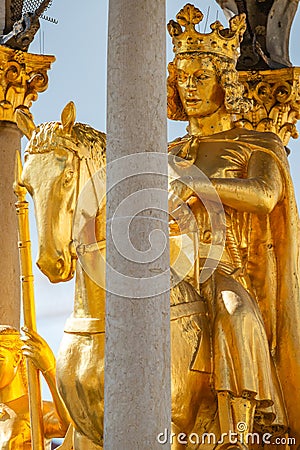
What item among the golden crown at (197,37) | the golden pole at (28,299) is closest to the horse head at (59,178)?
the golden pole at (28,299)

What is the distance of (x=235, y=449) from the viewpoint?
892cm

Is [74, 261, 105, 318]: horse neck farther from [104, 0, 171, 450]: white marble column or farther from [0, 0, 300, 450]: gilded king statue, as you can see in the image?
[104, 0, 171, 450]: white marble column

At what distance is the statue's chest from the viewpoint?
33.0ft

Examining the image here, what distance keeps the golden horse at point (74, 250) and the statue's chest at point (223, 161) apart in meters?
1.47

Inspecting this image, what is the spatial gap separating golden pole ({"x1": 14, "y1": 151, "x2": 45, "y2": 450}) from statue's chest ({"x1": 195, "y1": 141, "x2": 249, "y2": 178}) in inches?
49.7

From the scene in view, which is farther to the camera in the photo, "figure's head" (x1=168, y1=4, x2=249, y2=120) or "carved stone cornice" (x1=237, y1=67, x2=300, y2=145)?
"carved stone cornice" (x1=237, y1=67, x2=300, y2=145)

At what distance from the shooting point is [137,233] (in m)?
8.06

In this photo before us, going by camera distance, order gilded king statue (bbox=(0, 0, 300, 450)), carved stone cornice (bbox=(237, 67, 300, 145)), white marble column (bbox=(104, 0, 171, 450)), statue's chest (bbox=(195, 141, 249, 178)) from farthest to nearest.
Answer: carved stone cornice (bbox=(237, 67, 300, 145)), statue's chest (bbox=(195, 141, 249, 178)), gilded king statue (bbox=(0, 0, 300, 450)), white marble column (bbox=(104, 0, 171, 450))

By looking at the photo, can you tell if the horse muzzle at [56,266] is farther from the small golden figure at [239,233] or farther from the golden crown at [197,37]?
the golden crown at [197,37]

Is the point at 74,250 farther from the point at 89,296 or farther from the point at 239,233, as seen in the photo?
the point at 239,233

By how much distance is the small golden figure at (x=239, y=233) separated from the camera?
9.15 meters

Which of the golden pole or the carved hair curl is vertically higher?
the carved hair curl

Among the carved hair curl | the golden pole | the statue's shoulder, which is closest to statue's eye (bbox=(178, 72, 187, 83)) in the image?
the carved hair curl

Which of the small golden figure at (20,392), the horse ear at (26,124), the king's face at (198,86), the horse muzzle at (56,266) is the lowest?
the small golden figure at (20,392)
